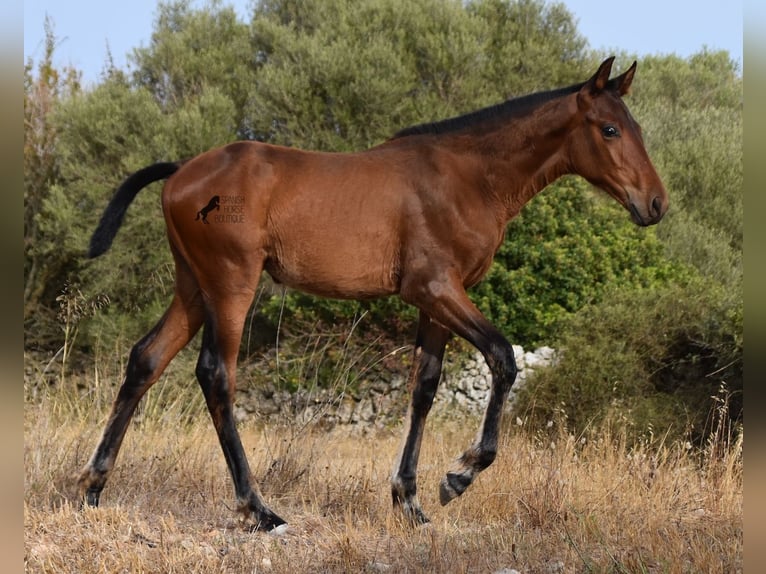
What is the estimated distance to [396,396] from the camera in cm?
1270

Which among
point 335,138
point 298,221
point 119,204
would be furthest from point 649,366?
point 335,138

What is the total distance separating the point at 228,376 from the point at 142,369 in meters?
0.59

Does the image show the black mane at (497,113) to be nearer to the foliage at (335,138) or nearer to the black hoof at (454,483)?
the black hoof at (454,483)

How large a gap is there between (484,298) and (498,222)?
6.37m

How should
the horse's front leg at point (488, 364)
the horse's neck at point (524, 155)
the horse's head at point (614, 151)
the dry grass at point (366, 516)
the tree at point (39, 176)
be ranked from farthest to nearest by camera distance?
the tree at point (39, 176) < the horse's neck at point (524, 155) < the horse's head at point (614, 151) < the horse's front leg at point (488, 364) < the dry grass at point (366, 516)

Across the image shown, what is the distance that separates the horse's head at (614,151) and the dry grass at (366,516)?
5.73ft

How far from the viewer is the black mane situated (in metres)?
5.23

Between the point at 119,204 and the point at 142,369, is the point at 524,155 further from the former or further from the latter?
the point at 142,369

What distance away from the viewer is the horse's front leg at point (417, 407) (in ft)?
17.2

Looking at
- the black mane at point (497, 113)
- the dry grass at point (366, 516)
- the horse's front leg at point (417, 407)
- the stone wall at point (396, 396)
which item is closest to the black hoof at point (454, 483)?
the dry grass at point (366, 516)

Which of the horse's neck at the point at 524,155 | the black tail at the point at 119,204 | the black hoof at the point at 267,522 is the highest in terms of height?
the horse's neck at the point at 524,155

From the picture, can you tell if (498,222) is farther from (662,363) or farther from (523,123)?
(662,363)

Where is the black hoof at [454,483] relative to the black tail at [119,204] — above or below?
below
